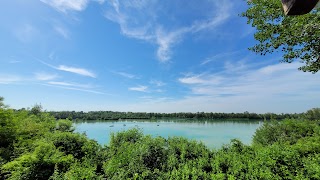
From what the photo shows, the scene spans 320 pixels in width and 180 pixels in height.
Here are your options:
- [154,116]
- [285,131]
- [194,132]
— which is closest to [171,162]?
[285,131]

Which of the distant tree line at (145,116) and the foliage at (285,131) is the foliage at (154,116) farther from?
the foliage at (285,131)

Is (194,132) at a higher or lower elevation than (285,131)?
lower

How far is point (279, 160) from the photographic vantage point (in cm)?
521

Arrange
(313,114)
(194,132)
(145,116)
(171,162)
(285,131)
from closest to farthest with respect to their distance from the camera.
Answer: (171,162) → (285,131) → (194,132) → (313,114) → (145,116)

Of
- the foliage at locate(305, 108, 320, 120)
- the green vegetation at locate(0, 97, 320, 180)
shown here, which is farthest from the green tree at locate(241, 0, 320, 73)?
the foliage at locate(305, 108, 320, 120)

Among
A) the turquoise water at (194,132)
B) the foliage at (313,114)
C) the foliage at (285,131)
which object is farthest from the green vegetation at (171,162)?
the foliage at (313,114)

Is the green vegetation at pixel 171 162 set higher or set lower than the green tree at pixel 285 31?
lower

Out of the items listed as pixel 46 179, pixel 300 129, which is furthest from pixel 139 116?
pixel 46 179

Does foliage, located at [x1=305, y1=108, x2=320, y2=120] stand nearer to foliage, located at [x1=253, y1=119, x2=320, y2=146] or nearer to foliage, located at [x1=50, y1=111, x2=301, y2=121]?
foliage, located at [x1=50, y1=111, x2=301, y2=121]

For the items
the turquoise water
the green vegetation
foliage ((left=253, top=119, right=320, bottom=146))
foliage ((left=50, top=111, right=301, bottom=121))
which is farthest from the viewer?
foliage ((left=50, top=111, right=301, bottom=121))

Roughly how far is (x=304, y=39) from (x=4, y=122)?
1808 centimetres

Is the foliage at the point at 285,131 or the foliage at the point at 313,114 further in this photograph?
the foliage at the point at 313,114

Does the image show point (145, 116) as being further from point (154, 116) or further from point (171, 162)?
point (171, 162)

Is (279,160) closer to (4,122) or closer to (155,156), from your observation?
(155,156)
